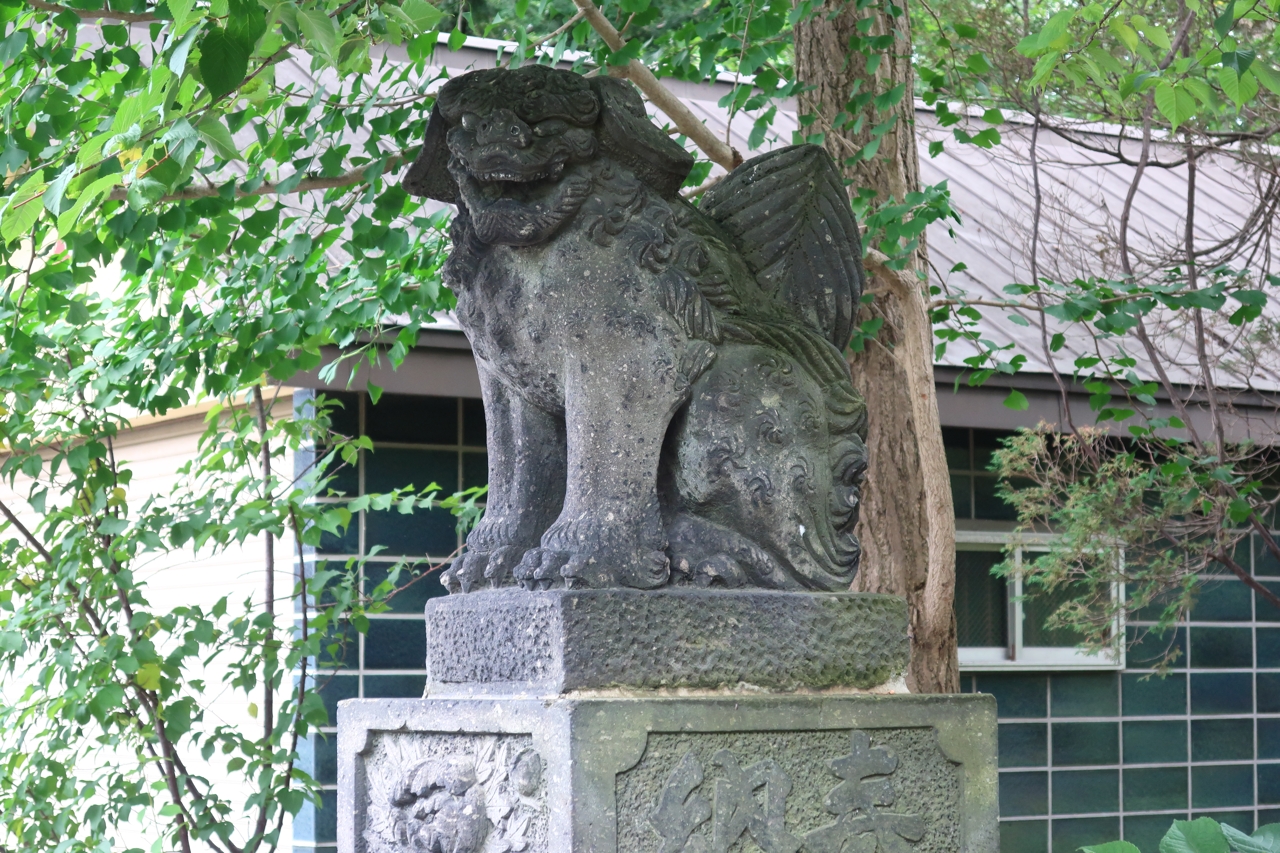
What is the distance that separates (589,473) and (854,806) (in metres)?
0.75

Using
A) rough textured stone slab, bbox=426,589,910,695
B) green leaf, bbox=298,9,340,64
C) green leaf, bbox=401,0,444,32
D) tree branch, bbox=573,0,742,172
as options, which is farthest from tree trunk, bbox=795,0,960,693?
green leaf, bbox=298,9,340,64

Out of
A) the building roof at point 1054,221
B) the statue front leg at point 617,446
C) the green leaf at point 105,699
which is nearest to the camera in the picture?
the statue front leg at point 617,446

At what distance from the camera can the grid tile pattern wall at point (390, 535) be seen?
5.69 meters

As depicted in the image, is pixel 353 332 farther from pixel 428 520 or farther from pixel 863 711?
pixel 863 711

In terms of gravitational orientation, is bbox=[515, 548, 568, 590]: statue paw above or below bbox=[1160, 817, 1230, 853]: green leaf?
above

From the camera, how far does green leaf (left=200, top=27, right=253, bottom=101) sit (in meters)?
2.29

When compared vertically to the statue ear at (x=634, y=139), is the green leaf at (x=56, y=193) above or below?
below

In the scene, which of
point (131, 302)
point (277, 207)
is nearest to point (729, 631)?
point (277, 207)

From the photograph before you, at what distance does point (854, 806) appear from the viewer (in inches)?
99.8

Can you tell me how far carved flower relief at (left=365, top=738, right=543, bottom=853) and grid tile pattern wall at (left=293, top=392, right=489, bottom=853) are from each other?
3012 millimetres

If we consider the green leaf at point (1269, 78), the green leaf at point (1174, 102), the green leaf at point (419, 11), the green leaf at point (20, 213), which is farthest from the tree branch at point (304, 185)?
the green leaf at point (1269, 78)

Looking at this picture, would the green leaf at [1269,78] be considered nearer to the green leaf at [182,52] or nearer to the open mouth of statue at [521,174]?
the open mouth of statue at [521,174]

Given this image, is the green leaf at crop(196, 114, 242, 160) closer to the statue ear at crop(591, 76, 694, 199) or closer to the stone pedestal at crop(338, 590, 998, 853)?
the statue ear at crop(591, 76, 694, 199)

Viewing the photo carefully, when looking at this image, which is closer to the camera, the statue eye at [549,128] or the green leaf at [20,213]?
the statue eye at [549,128]
